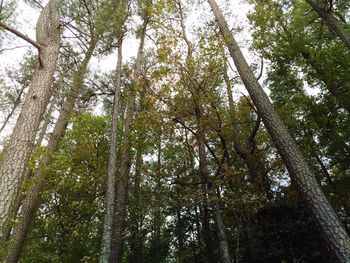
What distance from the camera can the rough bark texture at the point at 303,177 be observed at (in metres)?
4.63

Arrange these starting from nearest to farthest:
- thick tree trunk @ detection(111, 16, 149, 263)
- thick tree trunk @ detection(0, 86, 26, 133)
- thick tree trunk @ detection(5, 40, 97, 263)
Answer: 1. thick tree trunk @ detection(5, 40, 97, 263)
2. thick tree trunk @ detection(111, 16, 149, 263)
3. thick tree trunk @ detection(0, 86, 26, 133)

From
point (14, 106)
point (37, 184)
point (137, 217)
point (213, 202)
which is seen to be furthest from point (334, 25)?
point (14, 106)

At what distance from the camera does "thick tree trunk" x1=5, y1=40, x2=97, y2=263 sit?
739cm

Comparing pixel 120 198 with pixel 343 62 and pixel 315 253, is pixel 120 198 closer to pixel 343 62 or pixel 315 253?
pixel 315 253

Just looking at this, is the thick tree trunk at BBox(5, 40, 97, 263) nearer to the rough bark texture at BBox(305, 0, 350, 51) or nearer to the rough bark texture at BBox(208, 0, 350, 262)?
the rough bark texture at BBox(208, 0, 350, 262)

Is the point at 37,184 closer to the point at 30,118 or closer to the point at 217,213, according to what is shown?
the point at 30,118

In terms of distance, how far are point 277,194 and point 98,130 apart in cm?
677

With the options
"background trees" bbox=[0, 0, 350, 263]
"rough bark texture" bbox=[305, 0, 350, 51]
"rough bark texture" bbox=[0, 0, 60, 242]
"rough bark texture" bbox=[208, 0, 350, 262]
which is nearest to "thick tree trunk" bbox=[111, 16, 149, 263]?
"background trees" bbox=[0, 0, 350, 263]

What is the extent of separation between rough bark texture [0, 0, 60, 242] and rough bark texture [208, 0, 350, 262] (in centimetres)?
456

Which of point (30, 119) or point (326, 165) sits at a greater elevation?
point (326, 165)

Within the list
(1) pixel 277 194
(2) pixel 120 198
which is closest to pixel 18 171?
(2) pixel 120 198

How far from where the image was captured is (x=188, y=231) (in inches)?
507

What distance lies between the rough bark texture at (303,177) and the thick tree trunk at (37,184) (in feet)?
18.8

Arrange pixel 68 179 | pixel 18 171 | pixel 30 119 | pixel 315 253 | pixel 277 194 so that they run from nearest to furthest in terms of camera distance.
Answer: pixel 18 171 → pixel 30 119 → pixel 315 253 → pixel 68 179 → pixel 277 194
